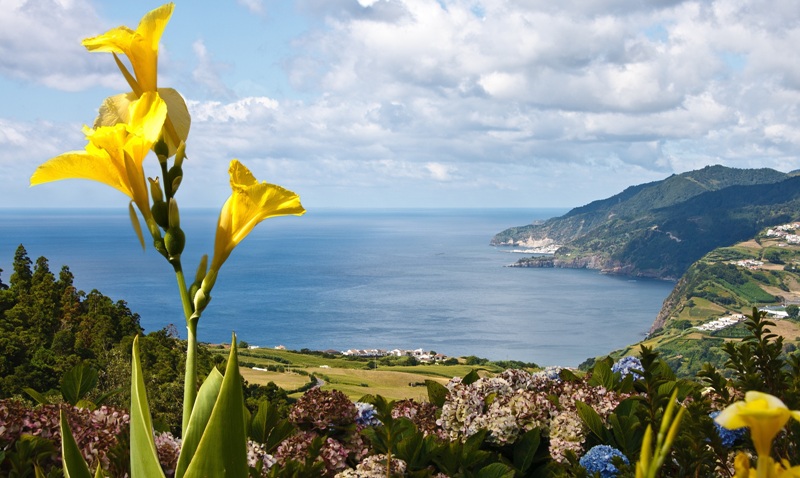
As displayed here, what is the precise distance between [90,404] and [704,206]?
200 m

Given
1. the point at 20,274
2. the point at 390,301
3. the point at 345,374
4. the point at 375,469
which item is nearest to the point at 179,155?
the point at 375,469

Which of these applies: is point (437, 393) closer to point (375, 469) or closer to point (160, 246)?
point (375, 469)

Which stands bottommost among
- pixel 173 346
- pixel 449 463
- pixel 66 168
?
pixel 173 346

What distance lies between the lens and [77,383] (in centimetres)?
308

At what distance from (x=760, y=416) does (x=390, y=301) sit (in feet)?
361

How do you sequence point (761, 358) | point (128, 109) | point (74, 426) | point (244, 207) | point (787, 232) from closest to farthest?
point (244, 207), point (128, 109), point (761, 358), point (74, 426), point (787, 232)

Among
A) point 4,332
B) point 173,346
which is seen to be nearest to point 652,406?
point 4,332

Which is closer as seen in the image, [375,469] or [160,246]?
[160,246]

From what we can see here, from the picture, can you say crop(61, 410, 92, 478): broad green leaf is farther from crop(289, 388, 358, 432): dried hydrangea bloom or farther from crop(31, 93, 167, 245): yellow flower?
crop(289, 388, 358, 432): dried hydrangea bloom

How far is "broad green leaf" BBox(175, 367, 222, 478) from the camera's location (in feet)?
5.14

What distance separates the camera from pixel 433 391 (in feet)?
11.1

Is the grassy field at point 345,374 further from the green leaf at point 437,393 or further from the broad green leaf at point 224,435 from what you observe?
the broad green leaf at point 224,435

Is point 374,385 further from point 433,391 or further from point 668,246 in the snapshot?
point 668,246

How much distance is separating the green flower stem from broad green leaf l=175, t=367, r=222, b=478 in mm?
20
